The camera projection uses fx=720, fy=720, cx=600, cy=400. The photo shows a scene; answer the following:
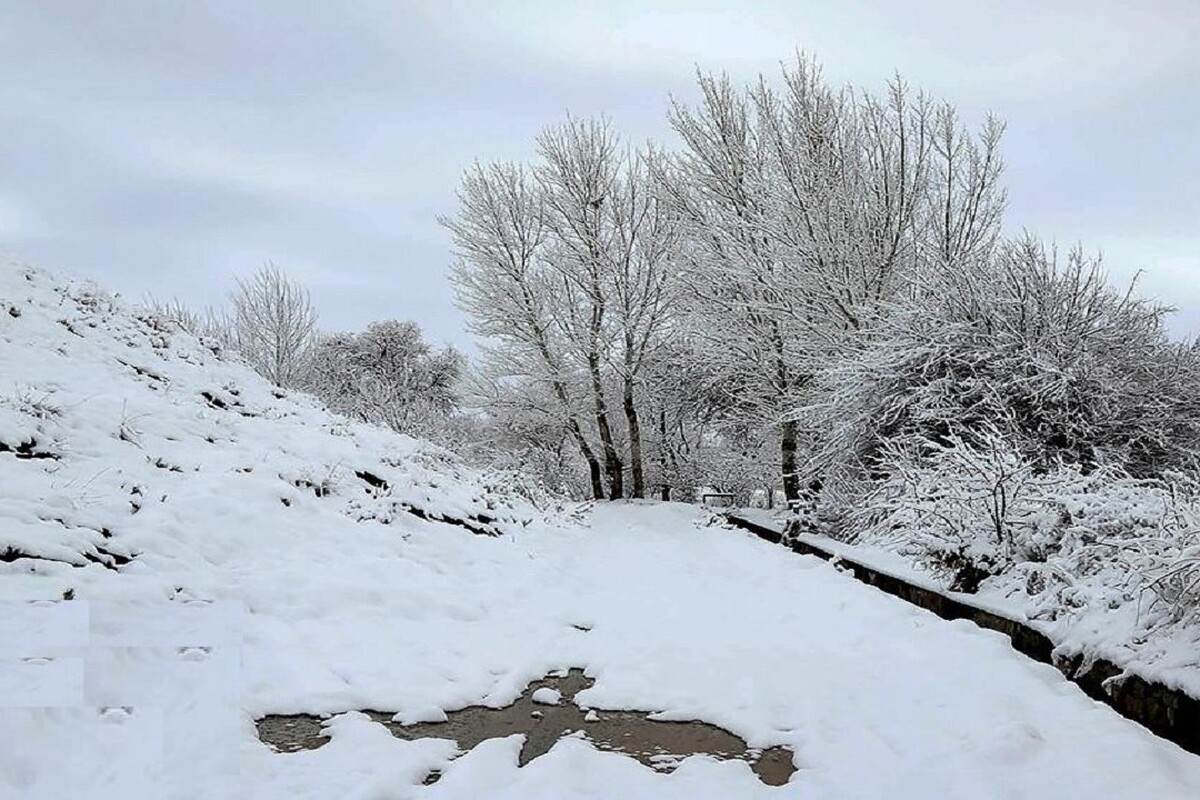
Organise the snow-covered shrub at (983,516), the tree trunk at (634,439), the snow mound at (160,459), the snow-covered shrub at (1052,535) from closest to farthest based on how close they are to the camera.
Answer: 1. the snow-covered shrub at (1052,535)
2. the snow mound at (160,459)
3. the snow-covered shrub at (983,516)
4. the tree trunk at (634,439)

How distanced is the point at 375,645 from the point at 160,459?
2.84 m

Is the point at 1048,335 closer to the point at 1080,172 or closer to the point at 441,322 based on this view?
the point at 1080,172

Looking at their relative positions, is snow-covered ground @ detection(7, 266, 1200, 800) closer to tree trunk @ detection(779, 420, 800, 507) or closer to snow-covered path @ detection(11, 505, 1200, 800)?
snow-covered path @ detection(11, 505, 1200, 800)

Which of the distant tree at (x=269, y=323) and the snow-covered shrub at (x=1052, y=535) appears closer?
the snow-covered shrub at (x=1052, y=535)

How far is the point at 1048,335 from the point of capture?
295 inches

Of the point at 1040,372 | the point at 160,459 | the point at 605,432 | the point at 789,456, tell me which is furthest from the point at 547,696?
the point at 605,432

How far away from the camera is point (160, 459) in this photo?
18.4 feet

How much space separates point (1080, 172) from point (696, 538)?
21.2 feet

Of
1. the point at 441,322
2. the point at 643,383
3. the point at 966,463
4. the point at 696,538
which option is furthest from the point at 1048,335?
the point at 441,322

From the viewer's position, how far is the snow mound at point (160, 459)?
13.6ft

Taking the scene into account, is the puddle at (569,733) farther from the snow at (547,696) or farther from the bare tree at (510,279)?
the bare tree at (510,279)

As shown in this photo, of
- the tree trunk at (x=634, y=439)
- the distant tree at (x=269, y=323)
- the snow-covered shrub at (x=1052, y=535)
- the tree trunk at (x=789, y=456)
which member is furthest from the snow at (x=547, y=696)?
the distant tree at (x=269, y=323)

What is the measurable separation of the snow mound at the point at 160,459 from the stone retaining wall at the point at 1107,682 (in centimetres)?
430

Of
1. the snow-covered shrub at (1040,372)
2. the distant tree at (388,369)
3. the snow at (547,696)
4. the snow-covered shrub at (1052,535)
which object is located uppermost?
the distant tree at (388,369)
